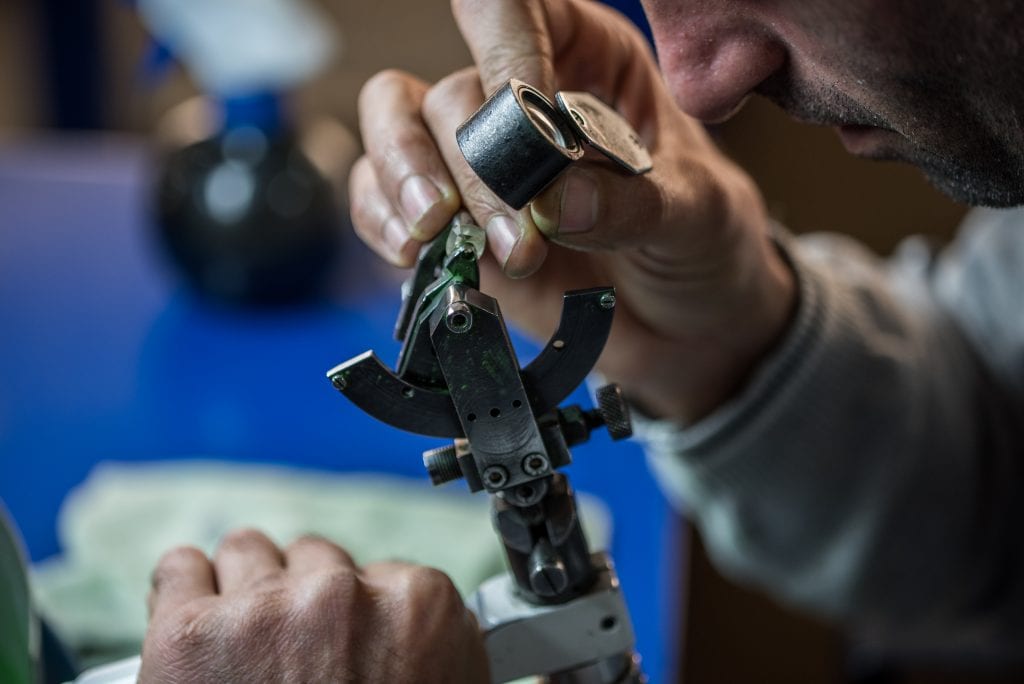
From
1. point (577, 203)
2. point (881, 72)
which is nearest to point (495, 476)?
point (577, 203)

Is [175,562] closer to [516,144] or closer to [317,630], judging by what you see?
[317,630]

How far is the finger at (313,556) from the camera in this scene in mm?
583

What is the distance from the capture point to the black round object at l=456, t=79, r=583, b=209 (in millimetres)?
513

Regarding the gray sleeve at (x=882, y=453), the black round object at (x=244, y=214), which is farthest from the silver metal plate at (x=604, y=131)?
the black round object at (x=244, y=214)

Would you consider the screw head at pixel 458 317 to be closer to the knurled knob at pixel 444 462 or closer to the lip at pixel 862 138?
the knurled knob at pixel 444 462

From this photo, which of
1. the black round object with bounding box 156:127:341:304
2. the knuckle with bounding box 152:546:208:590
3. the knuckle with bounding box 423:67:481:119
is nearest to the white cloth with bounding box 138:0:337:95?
the black round object with bounding box 156:127:341:304

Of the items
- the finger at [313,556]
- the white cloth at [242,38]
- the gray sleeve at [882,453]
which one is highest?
the white cloth at [242,38]

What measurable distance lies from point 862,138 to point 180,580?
0.42 metres

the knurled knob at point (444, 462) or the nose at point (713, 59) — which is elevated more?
the nose at point (713, 59)

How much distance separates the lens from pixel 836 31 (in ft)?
1.71

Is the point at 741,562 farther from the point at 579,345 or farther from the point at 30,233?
the point at 30,233

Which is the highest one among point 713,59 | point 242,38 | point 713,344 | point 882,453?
point 242,38

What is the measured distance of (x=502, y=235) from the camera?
A: 1.88 ft

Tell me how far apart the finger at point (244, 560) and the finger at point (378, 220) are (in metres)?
0.17
